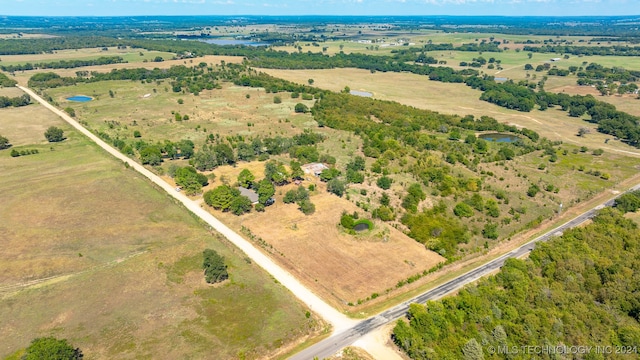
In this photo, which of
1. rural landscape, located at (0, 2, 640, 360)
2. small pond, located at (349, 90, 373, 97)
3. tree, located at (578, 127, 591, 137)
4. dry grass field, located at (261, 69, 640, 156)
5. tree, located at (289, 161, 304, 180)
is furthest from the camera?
small pond, located at (349, 90, 373, 97)

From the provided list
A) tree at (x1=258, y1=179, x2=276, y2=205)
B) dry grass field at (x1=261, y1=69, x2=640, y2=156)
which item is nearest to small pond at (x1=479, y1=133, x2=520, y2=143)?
dry grass field at (x1=261, y1=69, x2=640, y2=156)

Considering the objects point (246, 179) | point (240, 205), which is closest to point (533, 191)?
point (246, 179)

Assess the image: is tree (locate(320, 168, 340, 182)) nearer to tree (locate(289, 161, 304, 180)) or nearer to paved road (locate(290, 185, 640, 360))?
tree (locate(289, 161, 304, 180))

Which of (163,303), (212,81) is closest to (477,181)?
(163,303)

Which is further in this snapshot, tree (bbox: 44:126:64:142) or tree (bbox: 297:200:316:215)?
tree (bbox: 44:126:64:142)

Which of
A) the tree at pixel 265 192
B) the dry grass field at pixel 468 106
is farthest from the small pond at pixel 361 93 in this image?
the tree at pixel 265 192

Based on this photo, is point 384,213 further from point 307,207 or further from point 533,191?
point 533,191

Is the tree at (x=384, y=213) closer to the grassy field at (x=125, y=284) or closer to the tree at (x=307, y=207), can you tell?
the tree at (x=307, y=207)
